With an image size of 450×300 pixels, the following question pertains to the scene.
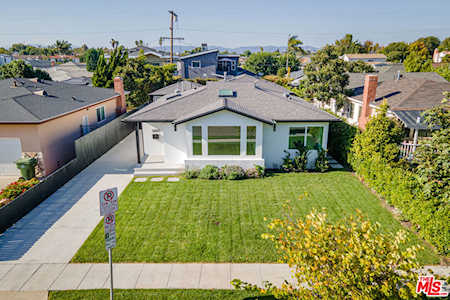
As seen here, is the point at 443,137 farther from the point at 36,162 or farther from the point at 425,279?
the point at 36,162

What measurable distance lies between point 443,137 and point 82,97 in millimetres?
22040

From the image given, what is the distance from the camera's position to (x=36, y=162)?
1622cm

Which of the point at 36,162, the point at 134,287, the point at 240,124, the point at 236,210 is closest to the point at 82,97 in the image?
the point at 36,162

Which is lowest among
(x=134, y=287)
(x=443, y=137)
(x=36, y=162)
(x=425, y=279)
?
(x=134, y=287)

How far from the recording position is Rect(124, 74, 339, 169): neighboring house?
1722cm

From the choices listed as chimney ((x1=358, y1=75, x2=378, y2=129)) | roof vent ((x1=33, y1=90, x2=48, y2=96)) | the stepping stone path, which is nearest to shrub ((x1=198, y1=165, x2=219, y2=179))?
the stepping stone path

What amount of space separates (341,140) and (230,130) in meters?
6.78

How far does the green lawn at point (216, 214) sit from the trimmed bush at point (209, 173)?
0.34 metres

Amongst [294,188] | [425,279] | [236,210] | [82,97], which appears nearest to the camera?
[425,279]

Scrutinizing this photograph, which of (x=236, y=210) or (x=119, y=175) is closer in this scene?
(x=236, y=210)

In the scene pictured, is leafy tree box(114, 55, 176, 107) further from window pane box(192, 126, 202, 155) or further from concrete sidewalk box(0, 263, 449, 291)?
concrete sidewalk box(0, 263, 449, 291)

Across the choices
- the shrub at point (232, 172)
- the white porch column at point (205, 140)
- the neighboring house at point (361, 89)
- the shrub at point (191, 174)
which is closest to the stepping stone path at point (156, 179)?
the shrub at point (191, 174)

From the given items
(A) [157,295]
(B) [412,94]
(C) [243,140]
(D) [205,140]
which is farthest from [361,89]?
(A) [157,295]

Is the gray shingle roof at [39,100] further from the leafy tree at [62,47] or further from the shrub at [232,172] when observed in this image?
the leafy tree at [62,47]
